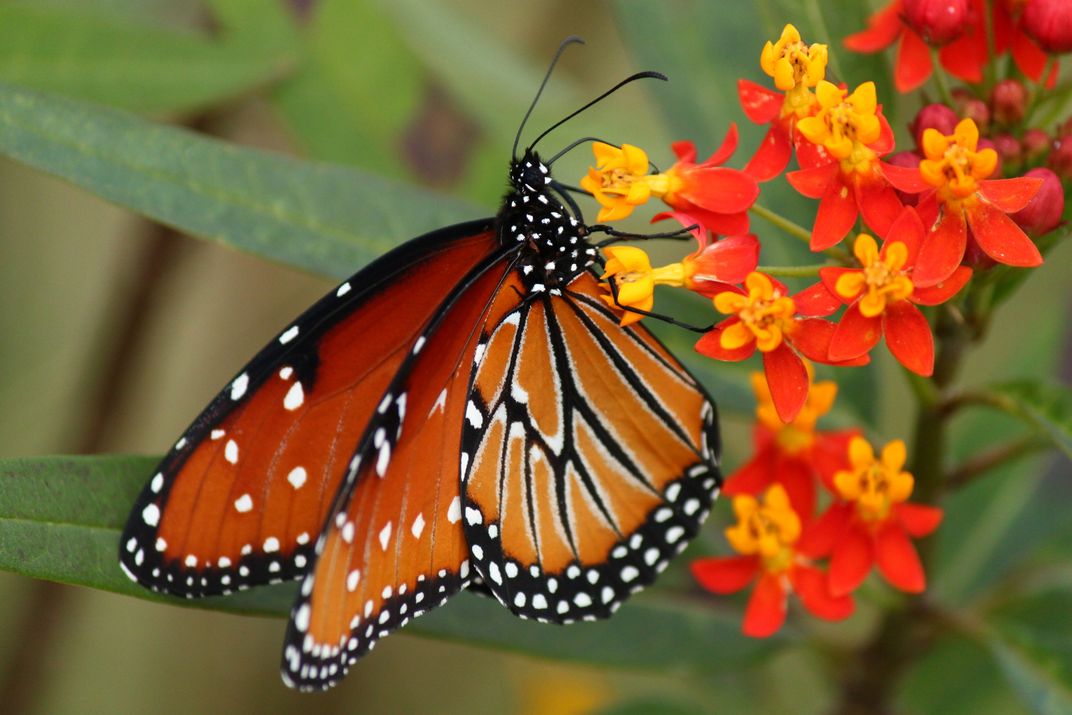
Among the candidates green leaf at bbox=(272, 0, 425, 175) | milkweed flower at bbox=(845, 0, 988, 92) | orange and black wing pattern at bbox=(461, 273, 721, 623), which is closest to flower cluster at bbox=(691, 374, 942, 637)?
orange and black wing pattern at bbox=(461, 273, 721, 623)

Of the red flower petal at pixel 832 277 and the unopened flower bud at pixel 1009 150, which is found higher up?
the unopened flower bud at pixel 1009 150

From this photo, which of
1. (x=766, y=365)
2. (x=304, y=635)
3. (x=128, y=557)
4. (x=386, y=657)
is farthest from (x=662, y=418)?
(x=386, y=657)

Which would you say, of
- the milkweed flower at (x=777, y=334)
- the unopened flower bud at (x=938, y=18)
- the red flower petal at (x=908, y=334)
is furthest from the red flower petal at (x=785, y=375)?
the unopened flower bud at (x=938, y=18)

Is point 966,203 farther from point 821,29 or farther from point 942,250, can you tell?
point 821,29

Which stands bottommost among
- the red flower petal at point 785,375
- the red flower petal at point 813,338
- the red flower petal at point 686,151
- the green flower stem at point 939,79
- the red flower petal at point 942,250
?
the red flower petal at point 785,375

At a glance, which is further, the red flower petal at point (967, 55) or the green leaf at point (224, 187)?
the green leaf at point (224, 187)

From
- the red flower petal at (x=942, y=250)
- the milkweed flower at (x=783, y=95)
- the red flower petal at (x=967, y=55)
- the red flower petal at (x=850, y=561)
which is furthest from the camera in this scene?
the red flower petal at (x=850, y=561)

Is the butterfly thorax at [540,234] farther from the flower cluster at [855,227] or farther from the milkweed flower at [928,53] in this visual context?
the milkweed flower at [928,53]

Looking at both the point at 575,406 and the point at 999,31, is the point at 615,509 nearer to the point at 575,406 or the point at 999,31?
the point at 575,406
